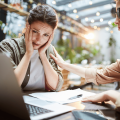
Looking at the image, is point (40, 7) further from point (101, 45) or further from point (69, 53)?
point (101, 45)

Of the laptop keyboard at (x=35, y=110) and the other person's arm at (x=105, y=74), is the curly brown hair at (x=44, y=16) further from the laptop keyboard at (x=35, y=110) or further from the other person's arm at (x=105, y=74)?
the laptop keyboard at (x=35, y=110)

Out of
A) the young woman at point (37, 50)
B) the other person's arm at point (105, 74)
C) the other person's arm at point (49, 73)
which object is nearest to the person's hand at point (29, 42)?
the young woman at point (37, 50)

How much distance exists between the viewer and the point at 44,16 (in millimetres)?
1159

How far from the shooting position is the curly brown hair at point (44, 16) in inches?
45.5

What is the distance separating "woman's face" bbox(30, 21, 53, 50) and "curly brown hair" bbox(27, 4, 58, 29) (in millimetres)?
34

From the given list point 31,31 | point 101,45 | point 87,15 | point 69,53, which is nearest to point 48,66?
point 31,31

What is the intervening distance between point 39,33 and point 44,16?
15cm

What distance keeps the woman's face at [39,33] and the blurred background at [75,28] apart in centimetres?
53

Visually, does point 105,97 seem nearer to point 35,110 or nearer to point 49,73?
point 35,110

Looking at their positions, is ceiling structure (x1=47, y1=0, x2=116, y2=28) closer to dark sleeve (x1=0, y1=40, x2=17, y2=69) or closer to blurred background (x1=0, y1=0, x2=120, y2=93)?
blurred background (x1=0, y1=0, x2=120, y2=93)

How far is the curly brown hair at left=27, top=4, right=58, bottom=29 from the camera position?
1156mm

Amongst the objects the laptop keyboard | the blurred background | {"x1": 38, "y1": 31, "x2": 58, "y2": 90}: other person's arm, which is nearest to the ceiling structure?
the blurred background

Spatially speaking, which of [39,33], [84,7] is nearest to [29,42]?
[39,33]

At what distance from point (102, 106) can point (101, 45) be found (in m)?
11.3
